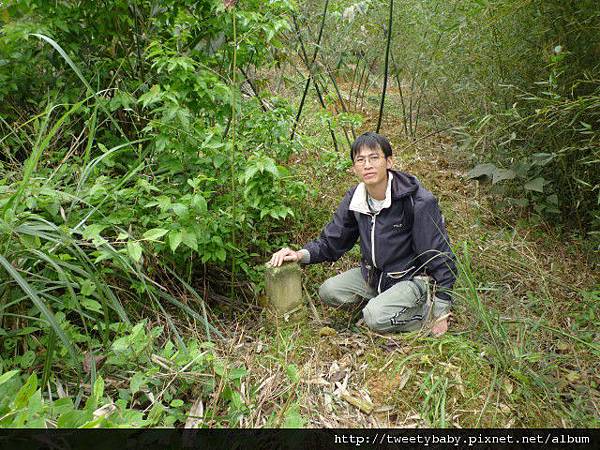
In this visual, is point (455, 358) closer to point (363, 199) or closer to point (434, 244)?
point (434, 244)

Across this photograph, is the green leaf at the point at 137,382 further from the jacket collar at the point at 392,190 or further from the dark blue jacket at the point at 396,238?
the jacket collar at the point at 392,190

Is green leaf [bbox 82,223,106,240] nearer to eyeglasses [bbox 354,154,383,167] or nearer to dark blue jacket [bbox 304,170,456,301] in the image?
dark blue jacket [bbox 304,170,456,301]

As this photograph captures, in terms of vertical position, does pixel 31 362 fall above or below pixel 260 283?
above

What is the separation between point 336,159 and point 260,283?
1.12 meters

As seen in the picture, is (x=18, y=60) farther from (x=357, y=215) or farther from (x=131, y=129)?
(x=357, y=215)

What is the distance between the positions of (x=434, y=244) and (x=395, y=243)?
211mm

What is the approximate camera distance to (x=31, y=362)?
170cm

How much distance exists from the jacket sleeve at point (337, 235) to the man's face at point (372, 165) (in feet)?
0.84

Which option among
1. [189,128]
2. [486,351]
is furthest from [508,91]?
[189,128]

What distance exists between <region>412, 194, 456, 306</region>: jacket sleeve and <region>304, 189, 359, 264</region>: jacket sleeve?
1.31ft

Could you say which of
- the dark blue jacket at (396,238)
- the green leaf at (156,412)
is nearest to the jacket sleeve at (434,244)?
the dark blue jacket at (396,238)

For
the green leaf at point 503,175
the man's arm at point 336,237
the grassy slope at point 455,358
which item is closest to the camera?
the grassy slope at point 455,358

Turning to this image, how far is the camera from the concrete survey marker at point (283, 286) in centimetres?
236

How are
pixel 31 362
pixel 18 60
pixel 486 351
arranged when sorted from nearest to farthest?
1. pixel 31 362
2. pixel 486 351
3. pixel 18 60
